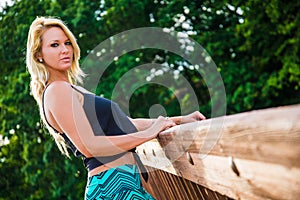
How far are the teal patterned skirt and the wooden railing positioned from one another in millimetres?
567

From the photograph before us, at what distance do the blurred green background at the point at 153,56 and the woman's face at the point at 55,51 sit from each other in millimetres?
9348

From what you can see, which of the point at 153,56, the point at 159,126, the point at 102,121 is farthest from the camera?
the point at 153,56

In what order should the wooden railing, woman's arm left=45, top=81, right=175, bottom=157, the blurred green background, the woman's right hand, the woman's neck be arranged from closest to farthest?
the wooden railing
the woman's right hand
woman's arm left=45, top=81, right=175, bottom=157
the woman's neck
the blurred green background

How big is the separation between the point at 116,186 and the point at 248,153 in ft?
4.01

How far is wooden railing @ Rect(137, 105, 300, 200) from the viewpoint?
875 mm

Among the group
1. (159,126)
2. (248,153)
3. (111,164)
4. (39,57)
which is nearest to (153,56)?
(39,57)

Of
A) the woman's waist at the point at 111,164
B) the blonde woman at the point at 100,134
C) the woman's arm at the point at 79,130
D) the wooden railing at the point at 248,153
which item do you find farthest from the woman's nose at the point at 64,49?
the wooden railing at the point at 248,153

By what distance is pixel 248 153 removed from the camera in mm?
1029

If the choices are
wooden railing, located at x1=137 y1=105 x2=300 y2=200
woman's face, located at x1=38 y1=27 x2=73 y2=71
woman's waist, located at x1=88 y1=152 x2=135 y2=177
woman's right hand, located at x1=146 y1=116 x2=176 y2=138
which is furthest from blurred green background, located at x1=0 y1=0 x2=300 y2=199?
wooden railing, located at x1=137 y1=105 x2=300 y2=200

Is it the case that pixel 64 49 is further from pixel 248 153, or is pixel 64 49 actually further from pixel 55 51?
pixel 248 153

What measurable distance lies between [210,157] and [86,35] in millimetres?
11658

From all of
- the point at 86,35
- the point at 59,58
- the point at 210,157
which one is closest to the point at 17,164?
the point at 86,35

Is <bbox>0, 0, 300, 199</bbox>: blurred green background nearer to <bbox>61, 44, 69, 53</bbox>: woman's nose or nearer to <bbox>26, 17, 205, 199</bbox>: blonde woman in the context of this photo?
<bbox>61, 44, 69, 53</bbox>: woman's nose

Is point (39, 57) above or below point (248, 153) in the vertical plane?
above
